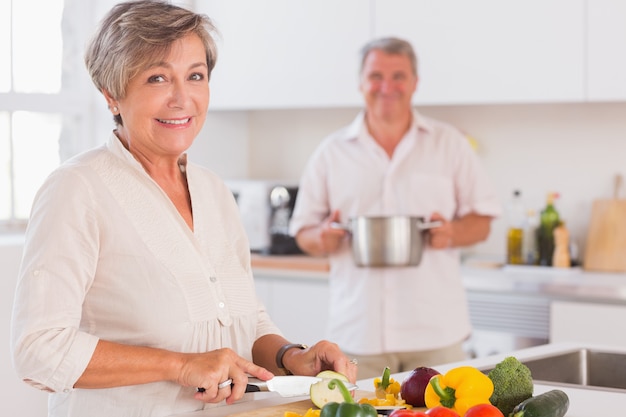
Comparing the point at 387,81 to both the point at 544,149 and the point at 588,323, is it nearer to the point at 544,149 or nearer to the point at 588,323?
the point at 588,323

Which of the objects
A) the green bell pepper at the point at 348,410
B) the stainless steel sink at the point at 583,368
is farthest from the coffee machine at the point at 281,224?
the green bell pepper at the point at 348,410

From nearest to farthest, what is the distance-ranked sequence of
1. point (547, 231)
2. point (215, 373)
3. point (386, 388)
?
point (215, 373), point (386, 388), point (547, 231)

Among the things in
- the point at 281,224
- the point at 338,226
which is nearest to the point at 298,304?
the point at 281,224

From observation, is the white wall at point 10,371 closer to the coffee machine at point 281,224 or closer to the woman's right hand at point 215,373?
the coffee machine at point 281,224

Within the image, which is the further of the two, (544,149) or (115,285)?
(544,149)

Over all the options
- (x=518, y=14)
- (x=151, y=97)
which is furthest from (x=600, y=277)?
(x=151, y=97)

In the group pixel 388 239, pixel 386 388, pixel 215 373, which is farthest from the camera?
pixel 388 239

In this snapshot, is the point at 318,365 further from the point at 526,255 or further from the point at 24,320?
the point at 526,255

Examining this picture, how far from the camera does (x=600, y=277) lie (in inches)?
137

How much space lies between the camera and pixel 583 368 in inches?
87.1

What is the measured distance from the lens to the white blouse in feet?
5.16

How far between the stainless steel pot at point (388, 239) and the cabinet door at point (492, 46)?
103 centimetres

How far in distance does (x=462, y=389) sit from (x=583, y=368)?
0.83 metres

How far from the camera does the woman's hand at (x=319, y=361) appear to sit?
176cm
